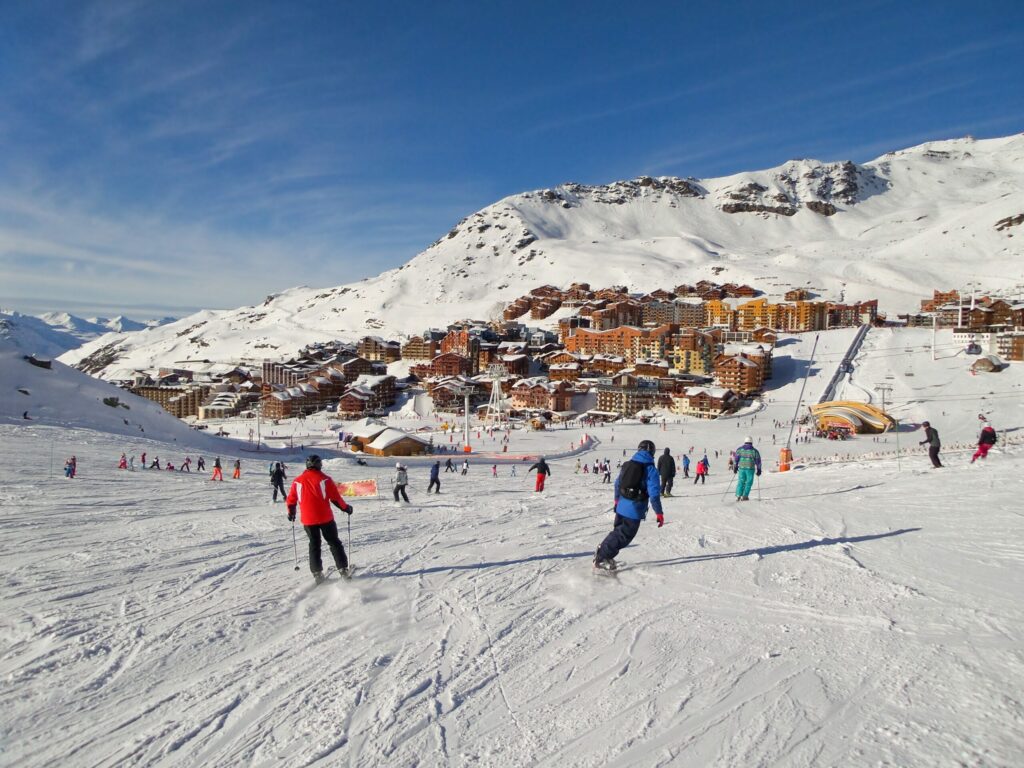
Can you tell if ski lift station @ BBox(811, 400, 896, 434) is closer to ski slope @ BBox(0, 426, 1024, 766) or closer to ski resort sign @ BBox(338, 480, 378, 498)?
ski slope @ BBox(0, 426, 1024, 766)

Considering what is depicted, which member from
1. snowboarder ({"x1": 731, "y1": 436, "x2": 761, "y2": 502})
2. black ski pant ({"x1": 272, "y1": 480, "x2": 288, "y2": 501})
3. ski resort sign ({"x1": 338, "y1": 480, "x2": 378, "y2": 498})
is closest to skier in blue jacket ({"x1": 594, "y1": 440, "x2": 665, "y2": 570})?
snowboarder ({"x1": 731, "y1": 436, "x2": 761, "y2": 502})

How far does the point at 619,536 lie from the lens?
4.36m

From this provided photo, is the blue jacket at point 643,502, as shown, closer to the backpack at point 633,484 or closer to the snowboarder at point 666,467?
the backpack at point 633,484

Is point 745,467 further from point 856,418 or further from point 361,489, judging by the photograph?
point 856,418

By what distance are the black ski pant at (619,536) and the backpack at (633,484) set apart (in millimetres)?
162

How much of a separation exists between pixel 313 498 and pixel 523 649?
6.46ft

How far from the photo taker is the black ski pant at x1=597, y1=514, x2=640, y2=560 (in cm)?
433

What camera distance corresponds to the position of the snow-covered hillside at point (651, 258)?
115 m

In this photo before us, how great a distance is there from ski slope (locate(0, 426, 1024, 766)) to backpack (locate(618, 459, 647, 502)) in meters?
0.61

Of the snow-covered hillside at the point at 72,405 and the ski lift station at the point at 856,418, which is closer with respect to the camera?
the snow-covered hillside at the point at 72,405

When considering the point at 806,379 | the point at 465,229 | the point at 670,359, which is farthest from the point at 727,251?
the point at 806,379

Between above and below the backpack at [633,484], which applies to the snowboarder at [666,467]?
below

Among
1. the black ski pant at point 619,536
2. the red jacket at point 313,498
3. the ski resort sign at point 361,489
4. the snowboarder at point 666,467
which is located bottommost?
the ski resort sign at point 361,489

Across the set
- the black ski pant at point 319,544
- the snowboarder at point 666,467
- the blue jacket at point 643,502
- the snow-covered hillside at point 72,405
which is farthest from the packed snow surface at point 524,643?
the snow-covered hillside at point 72,405
